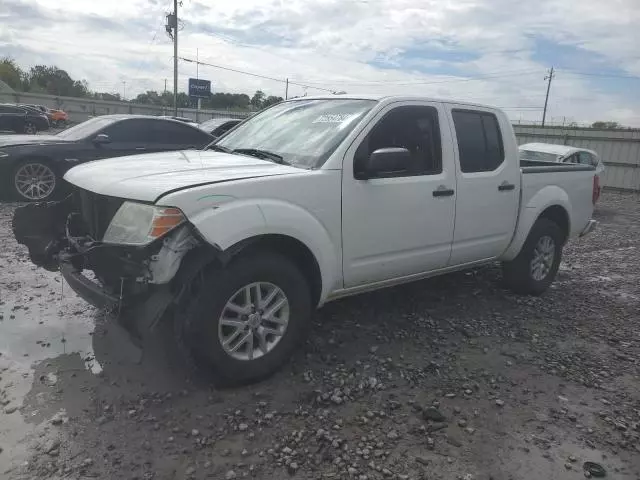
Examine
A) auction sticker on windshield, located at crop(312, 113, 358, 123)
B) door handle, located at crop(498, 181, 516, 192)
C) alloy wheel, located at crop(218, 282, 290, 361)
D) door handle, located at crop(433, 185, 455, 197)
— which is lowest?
alloy wheel, located at crop(218, 282, 290, 361)

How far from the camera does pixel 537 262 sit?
5.67 metres

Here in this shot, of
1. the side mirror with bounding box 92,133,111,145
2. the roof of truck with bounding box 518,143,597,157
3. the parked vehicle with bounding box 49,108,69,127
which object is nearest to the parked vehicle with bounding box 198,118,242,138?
the side mirror with bounding box 92,133,111,145

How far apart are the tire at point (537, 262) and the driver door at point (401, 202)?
4.37 ft

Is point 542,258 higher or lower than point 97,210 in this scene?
lower

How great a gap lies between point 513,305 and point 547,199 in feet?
3.74

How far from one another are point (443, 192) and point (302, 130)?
126cm

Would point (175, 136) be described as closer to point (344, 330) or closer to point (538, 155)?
point (344, 330)

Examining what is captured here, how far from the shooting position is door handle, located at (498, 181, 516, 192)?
4.98 metres

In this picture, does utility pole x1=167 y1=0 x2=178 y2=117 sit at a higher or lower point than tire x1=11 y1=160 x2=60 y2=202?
higher

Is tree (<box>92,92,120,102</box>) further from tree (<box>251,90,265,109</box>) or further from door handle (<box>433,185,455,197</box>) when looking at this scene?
door handle (<box>433,185,455,197</box>)

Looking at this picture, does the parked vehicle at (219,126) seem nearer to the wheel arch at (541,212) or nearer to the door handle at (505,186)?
the wheel arch at (541,212)

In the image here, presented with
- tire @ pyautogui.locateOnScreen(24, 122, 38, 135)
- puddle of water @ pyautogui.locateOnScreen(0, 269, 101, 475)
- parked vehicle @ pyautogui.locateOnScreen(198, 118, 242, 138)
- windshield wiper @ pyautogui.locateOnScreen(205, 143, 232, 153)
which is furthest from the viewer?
tire @ pyautogui.locateOnScreen(24, 122, 38, 135)

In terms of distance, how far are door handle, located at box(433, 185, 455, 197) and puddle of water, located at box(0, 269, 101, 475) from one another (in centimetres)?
284

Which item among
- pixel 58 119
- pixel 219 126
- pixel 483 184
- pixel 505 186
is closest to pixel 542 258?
pixel 505 186
